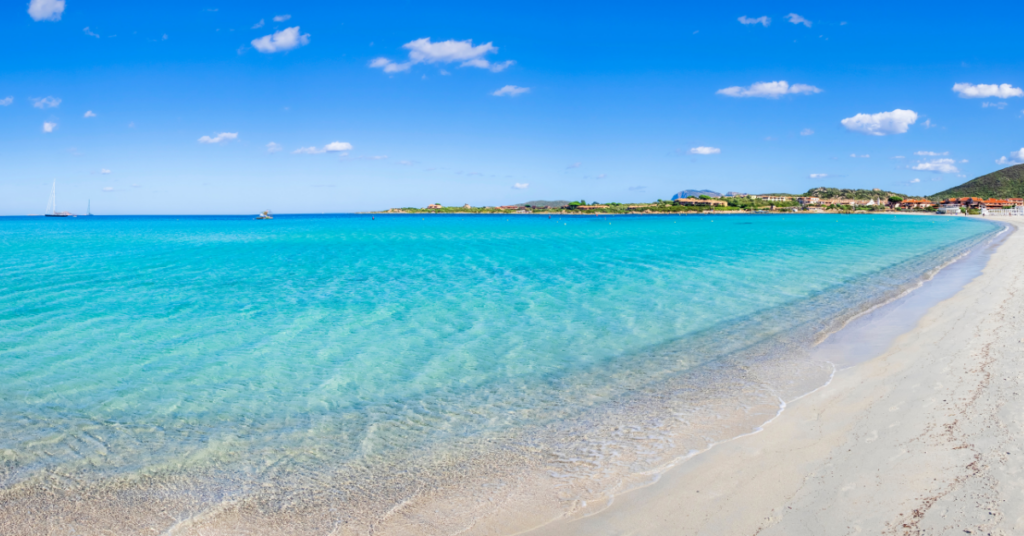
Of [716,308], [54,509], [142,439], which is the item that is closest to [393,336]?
[142,439]

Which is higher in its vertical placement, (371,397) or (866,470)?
(866,470)

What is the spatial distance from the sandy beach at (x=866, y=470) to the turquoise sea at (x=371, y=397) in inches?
18.4

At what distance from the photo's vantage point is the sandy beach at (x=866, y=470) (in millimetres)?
4391

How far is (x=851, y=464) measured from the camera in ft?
17.5

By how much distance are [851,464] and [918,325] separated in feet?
28.7

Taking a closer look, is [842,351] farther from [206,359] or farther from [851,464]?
[206,359]

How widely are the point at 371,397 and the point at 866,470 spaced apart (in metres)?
6.34

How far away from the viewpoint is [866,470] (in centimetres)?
519

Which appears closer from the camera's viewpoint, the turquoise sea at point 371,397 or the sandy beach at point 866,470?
the sandy beach at point 866,470

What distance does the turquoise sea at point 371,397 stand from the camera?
5176 millimetres

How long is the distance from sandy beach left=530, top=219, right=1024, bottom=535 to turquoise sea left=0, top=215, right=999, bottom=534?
0.47 m

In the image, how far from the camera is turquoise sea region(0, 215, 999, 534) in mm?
5176

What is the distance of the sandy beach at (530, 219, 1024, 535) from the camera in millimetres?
4391

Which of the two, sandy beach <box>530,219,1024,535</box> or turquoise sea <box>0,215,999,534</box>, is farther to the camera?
turquoise sea <box>0,215,999,534</box>
